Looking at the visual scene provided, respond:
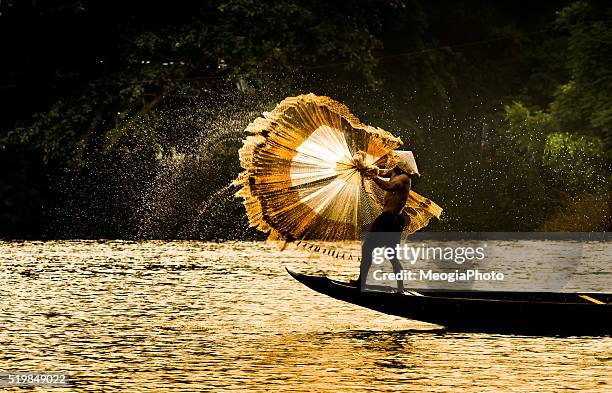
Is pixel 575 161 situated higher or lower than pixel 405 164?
higher

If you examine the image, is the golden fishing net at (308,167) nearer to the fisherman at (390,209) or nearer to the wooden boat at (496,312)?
the fisherman at (390,209)

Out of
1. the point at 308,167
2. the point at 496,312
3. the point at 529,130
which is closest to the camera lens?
the point at 496,312

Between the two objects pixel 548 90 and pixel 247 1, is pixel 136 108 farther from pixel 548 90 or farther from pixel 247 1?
pixel 548 90

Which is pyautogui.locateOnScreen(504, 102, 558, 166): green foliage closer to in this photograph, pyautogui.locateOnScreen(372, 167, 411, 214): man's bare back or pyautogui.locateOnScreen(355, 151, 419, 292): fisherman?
pyautogui.locateOnScreen(355, 151, 419, 292): fisherman

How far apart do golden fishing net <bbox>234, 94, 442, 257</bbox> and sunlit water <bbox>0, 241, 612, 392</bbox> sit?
3.48ft

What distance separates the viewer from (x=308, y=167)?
56.1 ft

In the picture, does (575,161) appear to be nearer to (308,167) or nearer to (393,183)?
(308,167)

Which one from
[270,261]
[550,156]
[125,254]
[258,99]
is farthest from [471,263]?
[550,156]

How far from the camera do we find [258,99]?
38969 mm

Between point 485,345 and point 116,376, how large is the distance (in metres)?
4.03

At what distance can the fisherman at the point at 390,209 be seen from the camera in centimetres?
1639

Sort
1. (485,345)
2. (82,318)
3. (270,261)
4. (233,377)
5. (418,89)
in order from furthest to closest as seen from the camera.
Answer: (418,89)
(270,261)
(82,318)
(485,345)
(233,377)

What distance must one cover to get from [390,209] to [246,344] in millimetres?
2699

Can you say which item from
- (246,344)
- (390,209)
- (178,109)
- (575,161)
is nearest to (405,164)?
(390,209)
